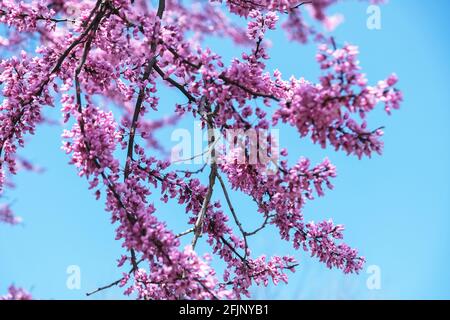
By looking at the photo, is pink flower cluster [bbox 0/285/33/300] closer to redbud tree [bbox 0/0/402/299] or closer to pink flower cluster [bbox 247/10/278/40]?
redbud tree [bbox 0/0/402/299]

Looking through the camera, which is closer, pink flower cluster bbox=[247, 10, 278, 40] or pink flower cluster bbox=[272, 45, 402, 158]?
pink flower cluster bbox=[272, 45, 402, 158]

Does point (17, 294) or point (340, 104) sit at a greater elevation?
point (340, 104)

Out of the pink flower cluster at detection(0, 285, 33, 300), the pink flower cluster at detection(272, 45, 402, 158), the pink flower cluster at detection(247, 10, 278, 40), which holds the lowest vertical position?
the pink flower cluster at detection(0, 285, 33, 300)

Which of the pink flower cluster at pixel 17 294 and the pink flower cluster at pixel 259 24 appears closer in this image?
the pink flower cluster at pixel 17 294

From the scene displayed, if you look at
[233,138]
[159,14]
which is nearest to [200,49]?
[233,138]

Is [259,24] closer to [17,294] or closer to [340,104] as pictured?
[340,104]

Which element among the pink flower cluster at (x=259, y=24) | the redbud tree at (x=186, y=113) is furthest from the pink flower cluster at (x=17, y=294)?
the pink flower cluster at (x=259, y=24)

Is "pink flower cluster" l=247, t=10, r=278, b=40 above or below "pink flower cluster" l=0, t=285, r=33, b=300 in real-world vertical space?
above

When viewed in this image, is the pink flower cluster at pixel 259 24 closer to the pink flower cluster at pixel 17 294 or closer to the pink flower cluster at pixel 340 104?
the pink flower cluster at pixel 340 104

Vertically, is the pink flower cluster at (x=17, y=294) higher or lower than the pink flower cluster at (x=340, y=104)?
lower

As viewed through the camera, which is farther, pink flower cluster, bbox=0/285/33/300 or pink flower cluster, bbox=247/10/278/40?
pink flower cluster, bbox=247/10/278/40

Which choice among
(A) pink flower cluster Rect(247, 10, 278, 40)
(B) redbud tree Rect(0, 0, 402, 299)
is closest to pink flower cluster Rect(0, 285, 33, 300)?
(B) redbud tree Rect(0, 0, 402, 299)
